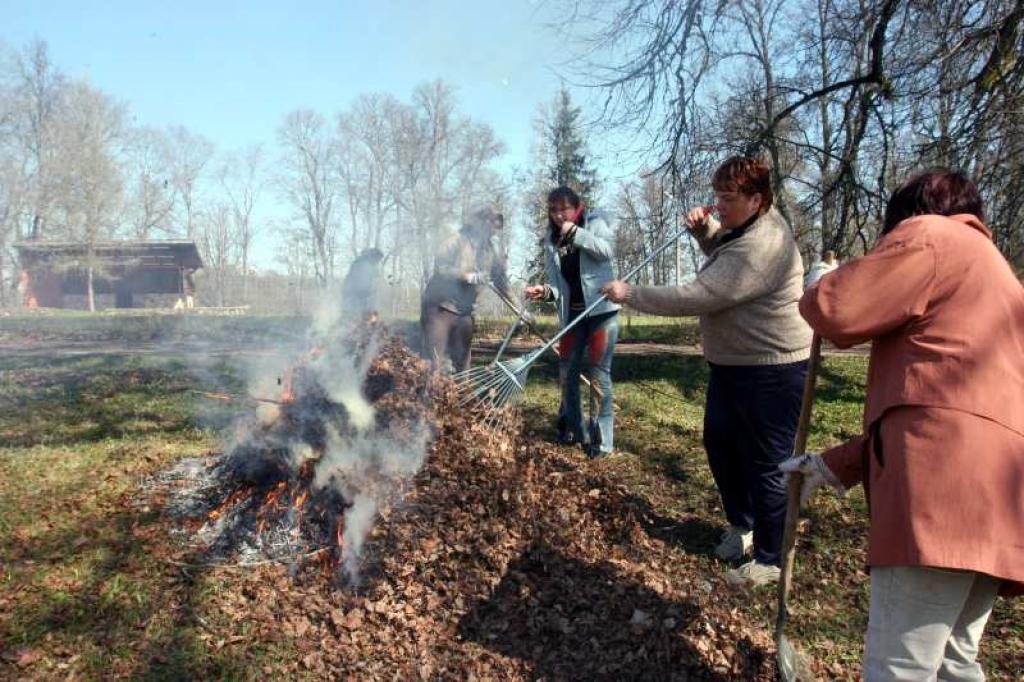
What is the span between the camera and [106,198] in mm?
27875

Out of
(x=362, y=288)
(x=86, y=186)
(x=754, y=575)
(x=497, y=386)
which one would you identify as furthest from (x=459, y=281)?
(x=86, y=186)

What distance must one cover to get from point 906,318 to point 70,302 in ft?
127

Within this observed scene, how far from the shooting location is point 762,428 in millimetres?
3205

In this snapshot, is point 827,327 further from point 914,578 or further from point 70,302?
point 70,302

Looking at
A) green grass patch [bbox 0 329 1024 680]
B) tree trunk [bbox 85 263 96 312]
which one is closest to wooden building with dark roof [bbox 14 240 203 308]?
tree trunk [bbox 85 263 96 312]

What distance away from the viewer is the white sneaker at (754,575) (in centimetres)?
332

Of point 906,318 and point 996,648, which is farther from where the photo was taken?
point 996,648

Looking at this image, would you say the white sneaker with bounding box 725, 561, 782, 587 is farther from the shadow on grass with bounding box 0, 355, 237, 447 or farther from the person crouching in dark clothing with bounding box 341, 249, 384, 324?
the shadow on grass with bounding box 0, 355, 237, 447

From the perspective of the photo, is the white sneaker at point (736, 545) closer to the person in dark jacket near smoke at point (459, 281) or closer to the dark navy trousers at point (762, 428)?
the dark navy trousers at point (762, 428)

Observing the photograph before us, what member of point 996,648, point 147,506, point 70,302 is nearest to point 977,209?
point 996,648

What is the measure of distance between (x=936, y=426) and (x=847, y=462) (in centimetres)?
46

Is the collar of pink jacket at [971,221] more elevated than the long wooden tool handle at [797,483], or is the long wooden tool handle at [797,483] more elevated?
the collar of pink jacket at [971,221]

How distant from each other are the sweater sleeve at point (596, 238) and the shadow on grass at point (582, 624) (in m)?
2.29

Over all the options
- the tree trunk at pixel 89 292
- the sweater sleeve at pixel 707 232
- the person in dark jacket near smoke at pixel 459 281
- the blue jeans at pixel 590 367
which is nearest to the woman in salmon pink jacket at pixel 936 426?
the sweater sleeve at pixel 707 232
